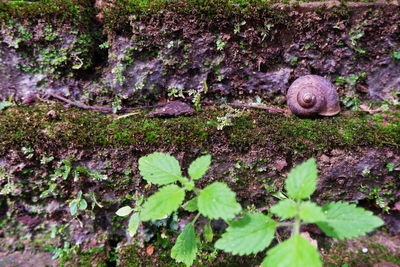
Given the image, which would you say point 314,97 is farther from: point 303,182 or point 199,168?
point 199,168

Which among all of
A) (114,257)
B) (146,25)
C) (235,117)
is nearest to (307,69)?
(235,117)

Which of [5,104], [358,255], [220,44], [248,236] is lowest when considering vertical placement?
[358,255]

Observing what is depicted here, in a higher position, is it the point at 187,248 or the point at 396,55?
the point at 396,55

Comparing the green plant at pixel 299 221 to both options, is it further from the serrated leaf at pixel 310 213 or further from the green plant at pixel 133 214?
the green plant at pixel 133 214

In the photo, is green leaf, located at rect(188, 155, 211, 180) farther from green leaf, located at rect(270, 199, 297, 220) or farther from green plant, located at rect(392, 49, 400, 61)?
green plant, located at rect(392, 49, 400, 61)

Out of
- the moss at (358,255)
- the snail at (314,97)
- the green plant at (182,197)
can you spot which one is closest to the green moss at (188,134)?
the snail at (314,97)

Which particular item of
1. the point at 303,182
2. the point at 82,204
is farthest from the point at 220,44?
the point at 82,204

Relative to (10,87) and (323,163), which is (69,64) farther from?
(323,163)

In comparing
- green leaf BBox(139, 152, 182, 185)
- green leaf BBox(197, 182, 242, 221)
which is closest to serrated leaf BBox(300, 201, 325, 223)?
green leaf BBox(197, 182, 242, 221)
